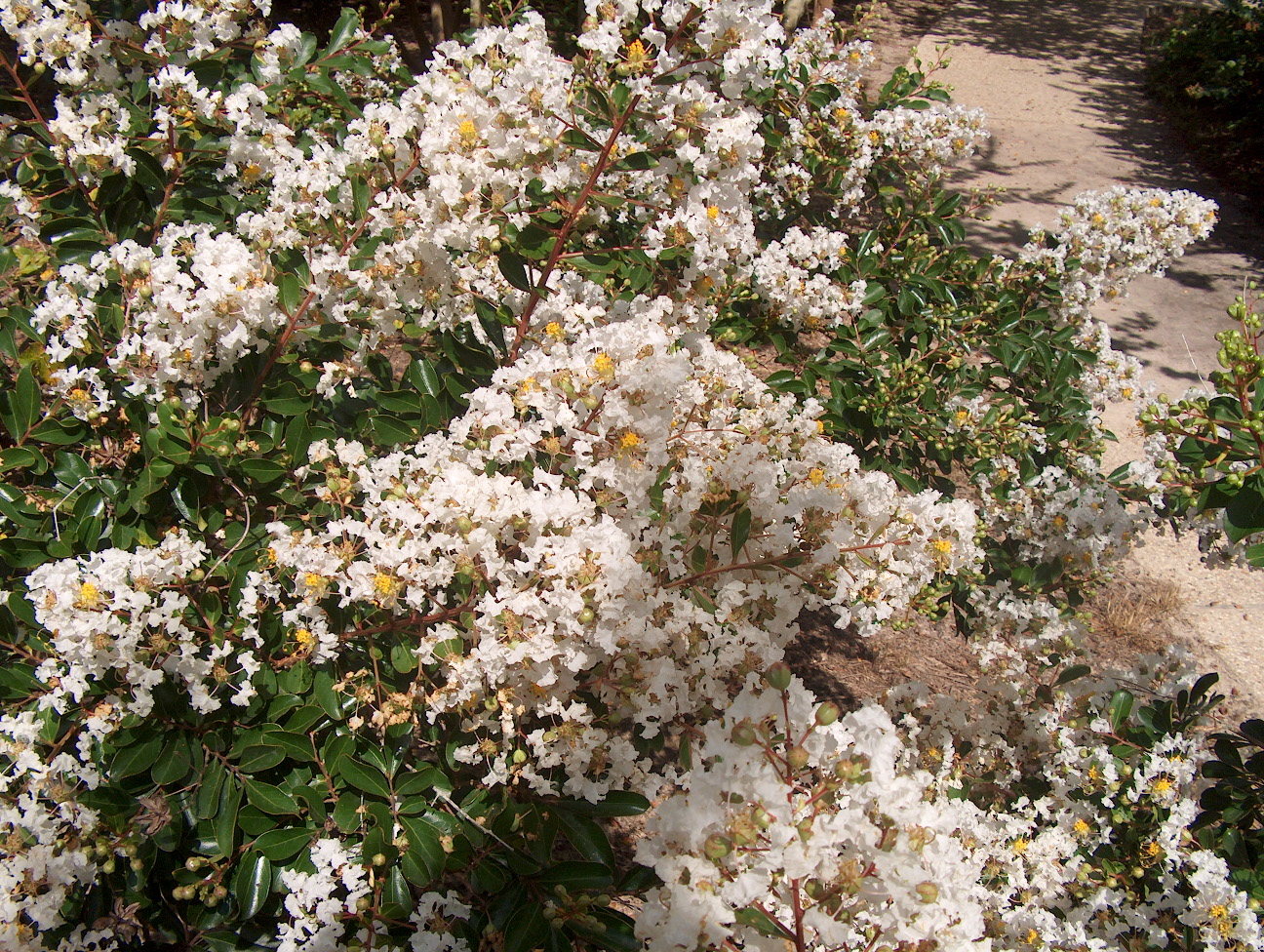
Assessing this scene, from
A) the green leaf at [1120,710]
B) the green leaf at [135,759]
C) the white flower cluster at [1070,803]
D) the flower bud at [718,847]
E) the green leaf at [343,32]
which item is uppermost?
the green leaf at [343,32]

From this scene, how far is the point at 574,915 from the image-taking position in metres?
1.24

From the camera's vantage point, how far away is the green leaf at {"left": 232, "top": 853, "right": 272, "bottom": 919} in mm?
1355

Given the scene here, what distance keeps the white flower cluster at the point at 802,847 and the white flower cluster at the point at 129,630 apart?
802 mm

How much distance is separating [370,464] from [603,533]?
1.70ft

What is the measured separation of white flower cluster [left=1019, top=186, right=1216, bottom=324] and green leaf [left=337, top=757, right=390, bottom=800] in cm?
246

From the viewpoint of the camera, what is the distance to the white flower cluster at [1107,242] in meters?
2.63

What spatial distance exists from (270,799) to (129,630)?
377mm

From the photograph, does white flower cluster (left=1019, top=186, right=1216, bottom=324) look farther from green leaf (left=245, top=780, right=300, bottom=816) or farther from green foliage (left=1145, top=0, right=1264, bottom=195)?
green foliage (left=1145, top=0, right=1264, bottom=195)

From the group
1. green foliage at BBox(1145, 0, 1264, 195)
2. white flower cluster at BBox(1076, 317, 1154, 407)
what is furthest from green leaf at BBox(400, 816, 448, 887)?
green foliage at BBox(1145, 0, 1264, 195)

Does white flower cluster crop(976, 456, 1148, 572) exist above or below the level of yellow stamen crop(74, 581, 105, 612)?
below

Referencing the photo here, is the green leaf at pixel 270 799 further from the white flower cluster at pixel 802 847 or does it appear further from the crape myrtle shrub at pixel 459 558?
the white flower cluster at pixel 802 847

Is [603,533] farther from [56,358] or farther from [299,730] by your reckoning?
[56,358]

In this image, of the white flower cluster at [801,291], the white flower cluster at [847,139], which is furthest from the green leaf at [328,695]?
the white flower cluster at [847,139]

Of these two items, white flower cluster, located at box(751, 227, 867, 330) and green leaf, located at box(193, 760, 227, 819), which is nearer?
green leaf, located at box(193, 760, 227, 819)
